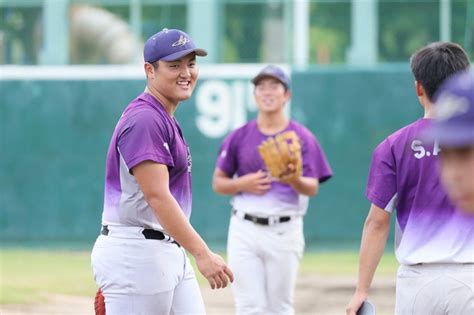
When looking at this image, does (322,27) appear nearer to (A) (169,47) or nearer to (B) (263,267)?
(B) (263,267)

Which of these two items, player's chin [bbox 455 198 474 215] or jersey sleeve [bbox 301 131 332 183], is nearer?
player's chin [bbox 455 198 474 215]

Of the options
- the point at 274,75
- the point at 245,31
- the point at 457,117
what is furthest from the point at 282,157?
the point at 245,31

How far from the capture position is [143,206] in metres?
5.16

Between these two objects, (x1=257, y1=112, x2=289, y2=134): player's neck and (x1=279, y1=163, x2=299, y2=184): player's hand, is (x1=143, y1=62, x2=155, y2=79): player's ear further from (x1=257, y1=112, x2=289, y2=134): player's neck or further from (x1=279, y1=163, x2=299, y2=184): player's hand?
(x1=257, y1=112, x2=289, y2=134): player's neck

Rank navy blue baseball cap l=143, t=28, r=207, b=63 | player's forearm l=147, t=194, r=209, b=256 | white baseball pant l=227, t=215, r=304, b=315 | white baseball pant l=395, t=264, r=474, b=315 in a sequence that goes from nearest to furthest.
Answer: white baseball pant l=395, t=264, r=474, b=315
player's forearm l=147, t=194, r=209, b=256
navy blue baseball cap l=143, t=28, r=207, b=63
white baseball pant l=227, t=215, r=304, b=315

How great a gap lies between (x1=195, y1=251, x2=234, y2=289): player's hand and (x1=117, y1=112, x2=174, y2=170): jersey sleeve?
1.53ft

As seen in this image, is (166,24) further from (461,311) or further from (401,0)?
(461,311)

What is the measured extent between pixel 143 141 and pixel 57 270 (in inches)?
386

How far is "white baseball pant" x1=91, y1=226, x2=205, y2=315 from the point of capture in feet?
16.9

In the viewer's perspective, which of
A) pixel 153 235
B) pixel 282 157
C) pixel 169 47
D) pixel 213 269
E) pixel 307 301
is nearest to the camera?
pixel 213 269

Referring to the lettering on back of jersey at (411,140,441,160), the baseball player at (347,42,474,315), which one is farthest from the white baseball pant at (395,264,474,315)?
the lettering on back of jersey at (411,140,441,160)

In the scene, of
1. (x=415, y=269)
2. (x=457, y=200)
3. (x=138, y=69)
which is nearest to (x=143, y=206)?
(x=415, y=269)

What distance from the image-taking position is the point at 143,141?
16.4ft

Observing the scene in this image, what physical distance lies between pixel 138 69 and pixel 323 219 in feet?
13.7
